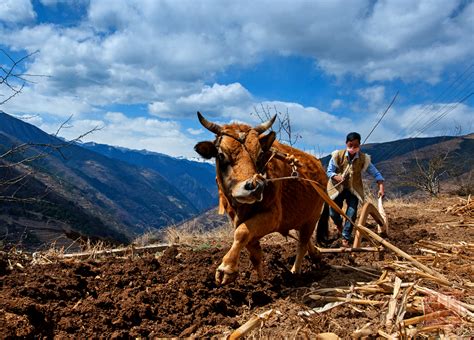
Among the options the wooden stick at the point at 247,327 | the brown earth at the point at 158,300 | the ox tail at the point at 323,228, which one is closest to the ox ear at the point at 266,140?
the brown earth at the point at 158,300

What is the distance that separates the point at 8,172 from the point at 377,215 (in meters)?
6.35

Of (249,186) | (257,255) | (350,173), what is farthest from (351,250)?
(350,173)

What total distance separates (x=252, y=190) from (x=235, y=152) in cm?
84

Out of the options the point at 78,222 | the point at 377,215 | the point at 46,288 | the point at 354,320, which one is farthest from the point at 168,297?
the point at 78,222

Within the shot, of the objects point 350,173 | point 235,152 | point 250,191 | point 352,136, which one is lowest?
point 250,191

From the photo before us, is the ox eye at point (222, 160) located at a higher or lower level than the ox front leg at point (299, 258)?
higher

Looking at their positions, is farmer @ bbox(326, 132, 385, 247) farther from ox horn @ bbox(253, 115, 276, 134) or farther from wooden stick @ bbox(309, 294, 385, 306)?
wooden stick @ bbox(309, 294, 385, 306)

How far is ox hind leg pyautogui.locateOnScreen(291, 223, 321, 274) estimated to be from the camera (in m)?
5.88

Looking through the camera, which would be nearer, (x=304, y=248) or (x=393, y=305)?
(x=393, y=305)

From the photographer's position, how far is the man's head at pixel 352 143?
305 inches

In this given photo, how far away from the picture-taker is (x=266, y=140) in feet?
16.4

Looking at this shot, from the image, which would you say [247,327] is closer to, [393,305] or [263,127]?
[393,305]

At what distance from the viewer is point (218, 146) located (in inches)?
191

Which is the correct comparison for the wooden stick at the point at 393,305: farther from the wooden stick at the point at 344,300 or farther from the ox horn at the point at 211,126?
the ox horn at the point at 211,126
